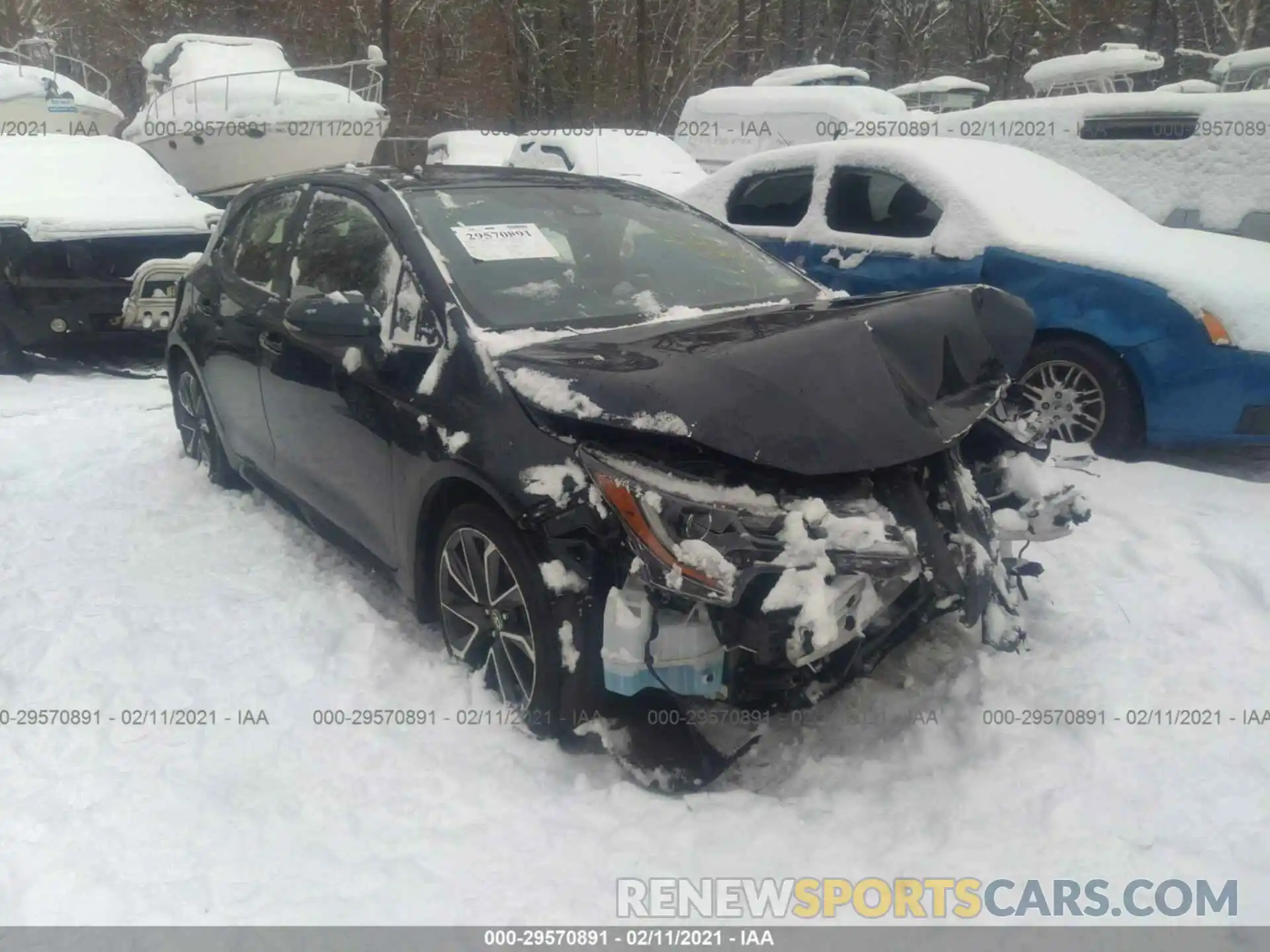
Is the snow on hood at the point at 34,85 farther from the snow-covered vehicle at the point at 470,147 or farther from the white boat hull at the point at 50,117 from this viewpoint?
the snow-covered vehicle at the point at 470,147

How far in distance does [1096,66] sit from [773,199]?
7.84m

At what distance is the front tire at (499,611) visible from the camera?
2.58 metres

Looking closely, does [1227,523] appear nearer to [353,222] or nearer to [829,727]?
[829,727]

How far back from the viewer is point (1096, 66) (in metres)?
11.7

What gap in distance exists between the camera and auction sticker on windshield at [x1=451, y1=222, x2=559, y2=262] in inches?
126

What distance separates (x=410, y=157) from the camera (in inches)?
866

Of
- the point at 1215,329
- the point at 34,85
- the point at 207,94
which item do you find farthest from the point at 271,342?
the point at 34,85

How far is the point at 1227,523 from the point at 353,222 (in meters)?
3.71

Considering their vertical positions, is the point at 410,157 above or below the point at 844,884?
above

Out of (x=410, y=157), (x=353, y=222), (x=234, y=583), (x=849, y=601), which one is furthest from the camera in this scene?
(x=410, y=157)

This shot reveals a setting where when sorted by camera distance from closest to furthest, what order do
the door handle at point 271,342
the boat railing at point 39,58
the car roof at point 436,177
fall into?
the car roof at point 436,177
the door handle at point 271,342
the boat railing at point 39,58

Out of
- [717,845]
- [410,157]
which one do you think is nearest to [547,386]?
[717,845]

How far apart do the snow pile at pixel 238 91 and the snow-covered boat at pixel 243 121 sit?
0.04ft

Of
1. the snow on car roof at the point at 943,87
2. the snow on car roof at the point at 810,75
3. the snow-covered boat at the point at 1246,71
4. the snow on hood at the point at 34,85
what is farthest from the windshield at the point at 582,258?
the snow on car roof at the point at 943,87
